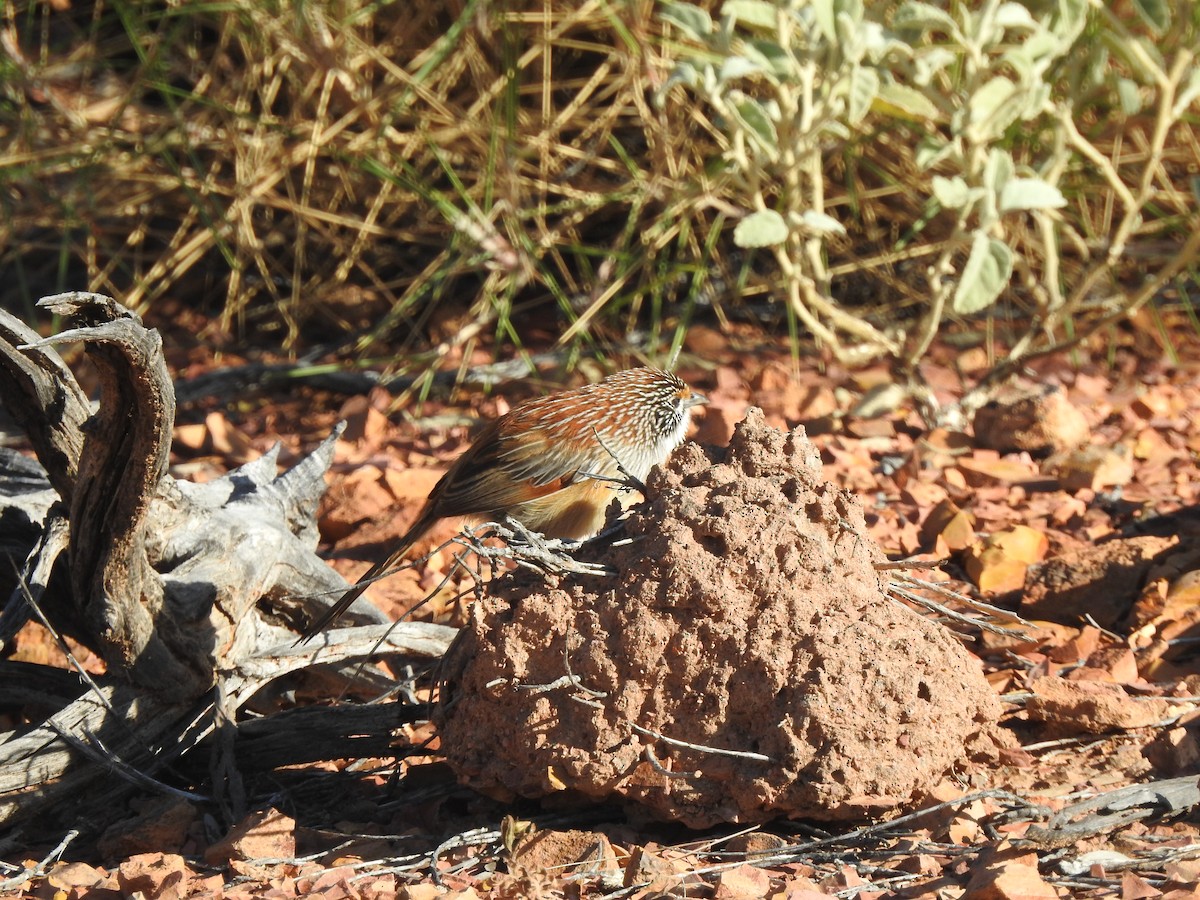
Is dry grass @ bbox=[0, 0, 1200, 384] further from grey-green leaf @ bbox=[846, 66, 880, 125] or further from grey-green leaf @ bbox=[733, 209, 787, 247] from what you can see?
grey-green leaf @ bbox=[846, 66, 880, 125]

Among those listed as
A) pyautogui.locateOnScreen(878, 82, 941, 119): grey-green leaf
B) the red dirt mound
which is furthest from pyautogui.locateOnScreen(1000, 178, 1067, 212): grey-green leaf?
the red dirt mound

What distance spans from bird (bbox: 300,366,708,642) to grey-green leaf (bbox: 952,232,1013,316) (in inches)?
49.5

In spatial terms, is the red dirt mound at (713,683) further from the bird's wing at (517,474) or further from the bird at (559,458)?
the bird's wing at (517,474)

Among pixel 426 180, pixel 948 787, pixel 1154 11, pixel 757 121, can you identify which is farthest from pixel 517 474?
pixel 1154 11

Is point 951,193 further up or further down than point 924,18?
further down

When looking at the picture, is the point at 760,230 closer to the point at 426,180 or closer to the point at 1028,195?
the point at 1028,195

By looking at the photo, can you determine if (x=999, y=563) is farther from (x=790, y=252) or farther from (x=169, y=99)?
(x=169, y=99)

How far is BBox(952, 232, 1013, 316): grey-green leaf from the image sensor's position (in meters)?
5.45

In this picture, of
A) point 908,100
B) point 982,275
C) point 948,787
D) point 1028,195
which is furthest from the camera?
point 908,100

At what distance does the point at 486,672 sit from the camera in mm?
3174

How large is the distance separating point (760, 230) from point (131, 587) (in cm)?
297

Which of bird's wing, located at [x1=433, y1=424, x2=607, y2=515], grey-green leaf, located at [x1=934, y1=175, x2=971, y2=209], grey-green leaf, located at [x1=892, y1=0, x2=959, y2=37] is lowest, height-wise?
bird's wing, located at [x1=433, y1=424, x2=607, y2=515]

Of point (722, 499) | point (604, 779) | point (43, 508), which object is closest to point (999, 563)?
point (722, 499)

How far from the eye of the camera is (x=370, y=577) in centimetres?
438
